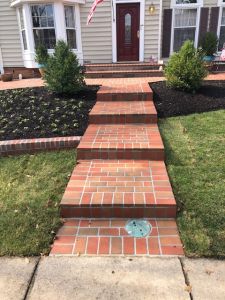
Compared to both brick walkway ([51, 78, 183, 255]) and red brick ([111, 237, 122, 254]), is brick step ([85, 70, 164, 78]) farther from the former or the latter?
red brick ([111, 237, 122, 254])

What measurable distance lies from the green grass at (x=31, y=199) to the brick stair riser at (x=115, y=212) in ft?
0.48

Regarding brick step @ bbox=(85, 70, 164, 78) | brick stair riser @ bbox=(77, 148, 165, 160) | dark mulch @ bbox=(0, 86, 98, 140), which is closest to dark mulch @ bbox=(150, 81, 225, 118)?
dark mulch @ bbox=(0, 86, 98, 140)

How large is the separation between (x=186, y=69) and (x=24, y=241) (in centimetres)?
502

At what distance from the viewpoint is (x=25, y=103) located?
5887 mm

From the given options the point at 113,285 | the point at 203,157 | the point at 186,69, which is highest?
the point at 186,69

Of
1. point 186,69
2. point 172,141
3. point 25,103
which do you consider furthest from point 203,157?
point 25,103

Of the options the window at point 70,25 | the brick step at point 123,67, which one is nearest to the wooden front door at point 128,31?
the brick step at point 123,67

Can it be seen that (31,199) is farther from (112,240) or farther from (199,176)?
(199,176)

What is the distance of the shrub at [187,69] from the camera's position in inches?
242

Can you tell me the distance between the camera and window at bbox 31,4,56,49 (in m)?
9.67

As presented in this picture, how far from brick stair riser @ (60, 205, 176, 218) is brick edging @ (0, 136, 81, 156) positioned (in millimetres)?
1533

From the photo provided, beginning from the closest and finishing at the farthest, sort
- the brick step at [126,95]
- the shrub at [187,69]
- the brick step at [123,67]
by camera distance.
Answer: the brick step at [126,95]
the shrub at [187,69]
the brick step at [123,67]

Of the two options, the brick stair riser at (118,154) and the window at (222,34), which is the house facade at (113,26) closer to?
the window at (222,34)

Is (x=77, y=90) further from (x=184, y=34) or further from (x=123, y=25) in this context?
(x=184, y=34)
